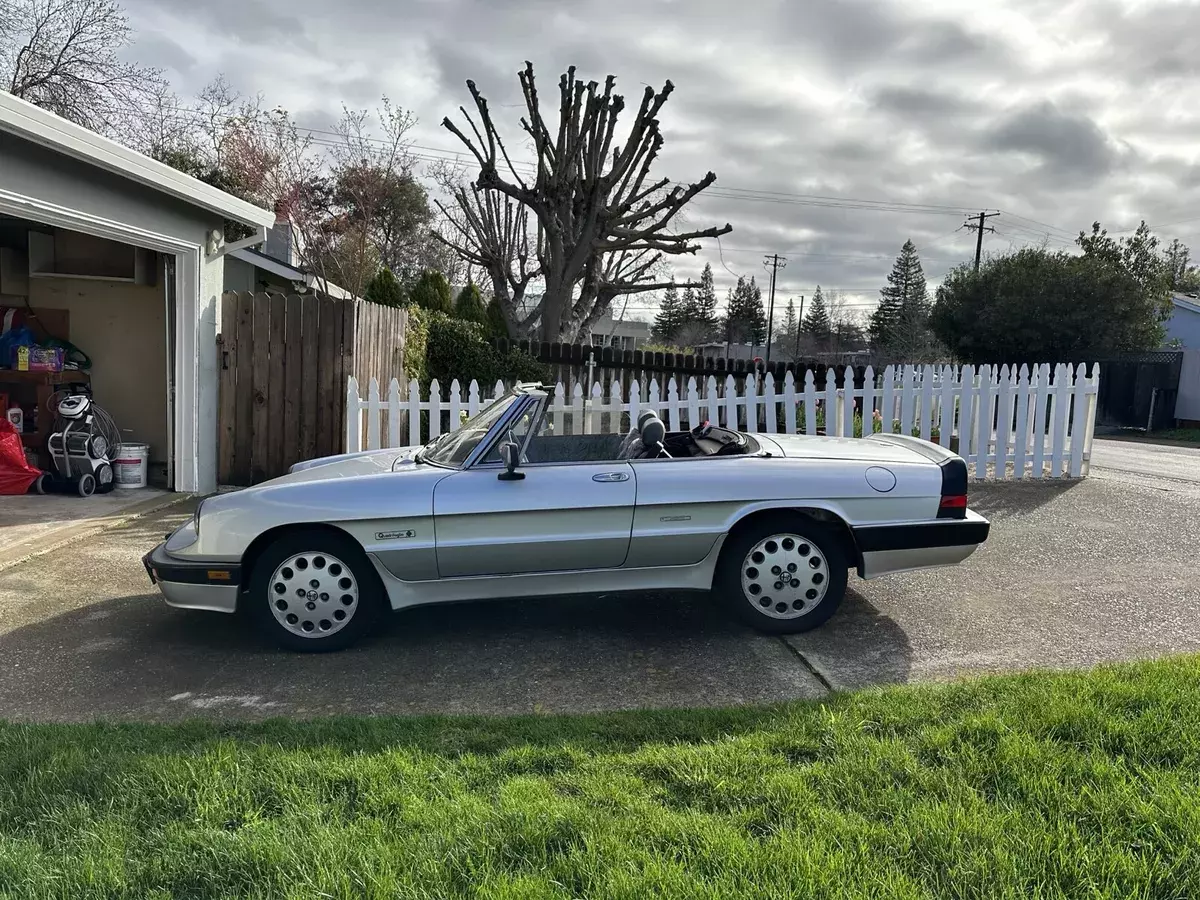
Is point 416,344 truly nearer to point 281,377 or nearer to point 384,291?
point 281,377

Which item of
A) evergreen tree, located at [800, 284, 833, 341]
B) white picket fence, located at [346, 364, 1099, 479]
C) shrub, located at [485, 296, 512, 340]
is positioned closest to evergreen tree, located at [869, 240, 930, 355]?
evergreen tree, located at [800, 284, 833, 341]

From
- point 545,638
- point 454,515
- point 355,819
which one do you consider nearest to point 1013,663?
point 545,638

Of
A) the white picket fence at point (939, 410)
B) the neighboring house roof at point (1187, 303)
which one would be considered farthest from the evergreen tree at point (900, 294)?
the white picket fence at point (939, 410)

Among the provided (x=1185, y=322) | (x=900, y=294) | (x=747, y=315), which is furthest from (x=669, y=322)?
(x=1185, y=322)

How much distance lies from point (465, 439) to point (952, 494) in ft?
8.70

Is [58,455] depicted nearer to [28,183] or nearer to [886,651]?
[28,183]

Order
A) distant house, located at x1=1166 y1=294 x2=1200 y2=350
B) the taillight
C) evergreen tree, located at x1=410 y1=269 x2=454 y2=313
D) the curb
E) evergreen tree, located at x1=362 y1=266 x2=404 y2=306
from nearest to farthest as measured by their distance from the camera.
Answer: the taillight
the curb
evergreen tree, located at x1=362 y1=266 x2=404 y2=306
evergreen tree, located at x1=410 y1=269 x2=454 y2=313
distant house, located at x1=1166 y1=294 x2=1200 y2=350

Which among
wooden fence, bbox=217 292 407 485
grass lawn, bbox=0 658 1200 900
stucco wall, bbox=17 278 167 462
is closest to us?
grass lawn, bbox=0 658 1200 900

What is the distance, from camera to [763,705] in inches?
134

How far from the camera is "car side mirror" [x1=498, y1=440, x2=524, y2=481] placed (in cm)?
406

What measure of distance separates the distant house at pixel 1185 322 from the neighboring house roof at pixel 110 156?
3384 cm

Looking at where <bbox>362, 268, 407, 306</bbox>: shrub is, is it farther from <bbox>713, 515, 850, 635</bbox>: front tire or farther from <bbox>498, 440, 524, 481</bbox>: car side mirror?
<bbox>713, 515, 850, 635</bbox>: front tire

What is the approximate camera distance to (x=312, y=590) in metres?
4.09

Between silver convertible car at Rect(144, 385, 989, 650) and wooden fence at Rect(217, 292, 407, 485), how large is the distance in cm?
429
